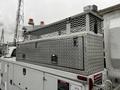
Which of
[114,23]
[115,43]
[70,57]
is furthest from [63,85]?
[114,23]

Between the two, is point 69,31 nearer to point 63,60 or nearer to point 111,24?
point 63,60

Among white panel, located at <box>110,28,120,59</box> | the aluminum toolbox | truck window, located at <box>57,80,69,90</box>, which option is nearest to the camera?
the aluminum toolbox

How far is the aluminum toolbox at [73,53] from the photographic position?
1.57 m

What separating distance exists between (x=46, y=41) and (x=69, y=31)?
49cm

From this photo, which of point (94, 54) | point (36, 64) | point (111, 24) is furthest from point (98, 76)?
point (36, 64)

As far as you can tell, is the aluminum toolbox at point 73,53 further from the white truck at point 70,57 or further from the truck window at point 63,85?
the truck window at point 63,85

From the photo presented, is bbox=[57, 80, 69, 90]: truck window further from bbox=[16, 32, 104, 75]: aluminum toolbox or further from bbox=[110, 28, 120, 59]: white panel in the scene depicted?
bbox=[110, 28, 120, 59]: white panel

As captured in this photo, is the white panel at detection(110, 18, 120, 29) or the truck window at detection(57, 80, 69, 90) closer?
the truck window at detection(57, 80, 69, 90)

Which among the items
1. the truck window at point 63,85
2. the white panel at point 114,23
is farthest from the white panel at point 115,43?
the truck window at point 63,85

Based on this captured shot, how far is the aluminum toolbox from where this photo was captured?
1570mm

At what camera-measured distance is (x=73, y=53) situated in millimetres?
1666

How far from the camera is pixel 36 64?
7.88ft

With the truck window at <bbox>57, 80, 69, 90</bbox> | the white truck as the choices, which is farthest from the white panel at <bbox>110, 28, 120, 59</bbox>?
the truck window at <bbox>57, 80, 69, 90</bbox>

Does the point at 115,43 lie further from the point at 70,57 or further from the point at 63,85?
the point at 63,85
